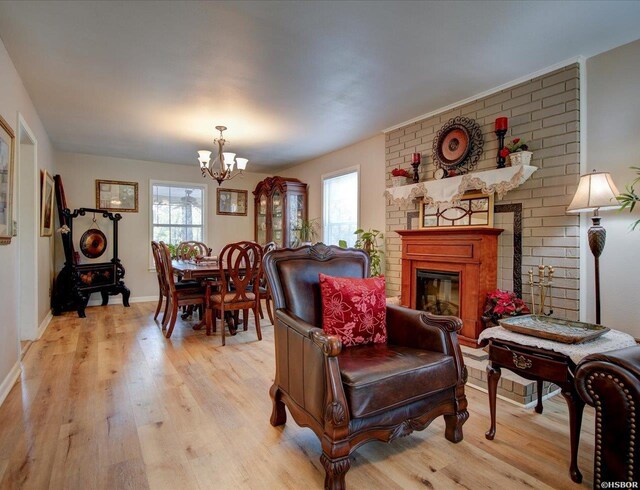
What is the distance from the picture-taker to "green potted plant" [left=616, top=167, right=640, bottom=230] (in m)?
2.18

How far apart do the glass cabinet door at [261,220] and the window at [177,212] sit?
3.29 feet

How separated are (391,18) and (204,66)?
56.8 inches

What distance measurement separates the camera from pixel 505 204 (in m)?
3.09

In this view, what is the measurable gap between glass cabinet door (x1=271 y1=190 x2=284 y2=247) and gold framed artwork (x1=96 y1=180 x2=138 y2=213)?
2.32 meters

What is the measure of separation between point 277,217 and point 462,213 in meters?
3.48

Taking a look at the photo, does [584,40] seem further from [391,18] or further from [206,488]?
[206,488]

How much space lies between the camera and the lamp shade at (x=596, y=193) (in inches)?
88.8

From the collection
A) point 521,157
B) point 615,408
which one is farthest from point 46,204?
point 615,408

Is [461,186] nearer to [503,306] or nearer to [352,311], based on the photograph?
[503,306]

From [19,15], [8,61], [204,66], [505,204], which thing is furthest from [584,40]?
[8,61]

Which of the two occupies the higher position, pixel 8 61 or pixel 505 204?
pixel 8 61

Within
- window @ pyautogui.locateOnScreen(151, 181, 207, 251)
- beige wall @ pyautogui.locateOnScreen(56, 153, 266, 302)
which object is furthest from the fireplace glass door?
window @ pyautogui.locateOnScreen(151, 181, 207, 251)

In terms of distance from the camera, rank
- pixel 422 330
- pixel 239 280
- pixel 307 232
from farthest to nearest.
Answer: pixel 307 232
pixel 239 280
pixel 422 330

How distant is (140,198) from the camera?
6023 mm
